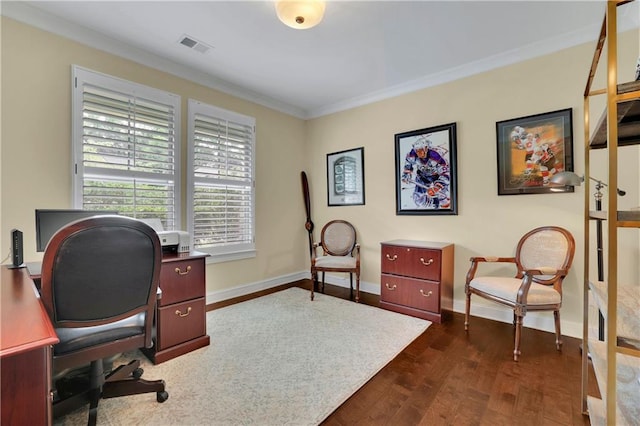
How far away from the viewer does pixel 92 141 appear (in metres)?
2.58

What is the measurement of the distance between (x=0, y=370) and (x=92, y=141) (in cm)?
248

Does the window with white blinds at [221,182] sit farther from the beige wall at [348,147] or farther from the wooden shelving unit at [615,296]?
the wooden shelving unit at [615,296]

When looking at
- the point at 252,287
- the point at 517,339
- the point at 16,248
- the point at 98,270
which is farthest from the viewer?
the point at 252,287

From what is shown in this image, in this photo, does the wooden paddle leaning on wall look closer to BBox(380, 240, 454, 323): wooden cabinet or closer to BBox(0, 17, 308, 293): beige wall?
BBox(380, 240, 454, 323): wooden cabinet

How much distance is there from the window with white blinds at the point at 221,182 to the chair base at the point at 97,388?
1627 millimetres

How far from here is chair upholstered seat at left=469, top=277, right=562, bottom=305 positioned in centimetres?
223

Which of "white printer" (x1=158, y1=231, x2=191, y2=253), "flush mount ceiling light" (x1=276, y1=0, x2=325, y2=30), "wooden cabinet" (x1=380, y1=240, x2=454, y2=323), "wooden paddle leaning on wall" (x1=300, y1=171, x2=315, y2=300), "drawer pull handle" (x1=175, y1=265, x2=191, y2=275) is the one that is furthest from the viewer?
"wooden paddle leaning on wall" (x1=300, y1=171, x2=315, y2=300)

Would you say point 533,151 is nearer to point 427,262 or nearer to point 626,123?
point 427,262

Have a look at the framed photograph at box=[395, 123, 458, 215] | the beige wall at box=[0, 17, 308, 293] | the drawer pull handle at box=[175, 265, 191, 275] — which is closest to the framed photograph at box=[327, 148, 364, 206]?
the framed photograph at box=[395, 123, 458, 215]

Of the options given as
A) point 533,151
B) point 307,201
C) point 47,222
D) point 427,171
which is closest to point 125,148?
point 47,222

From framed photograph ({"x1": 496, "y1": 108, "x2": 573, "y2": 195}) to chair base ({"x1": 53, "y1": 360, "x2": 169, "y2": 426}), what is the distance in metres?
3.35

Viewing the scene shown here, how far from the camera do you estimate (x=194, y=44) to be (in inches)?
108

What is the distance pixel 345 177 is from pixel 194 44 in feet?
7.96

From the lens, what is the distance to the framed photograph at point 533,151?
2.57 m
